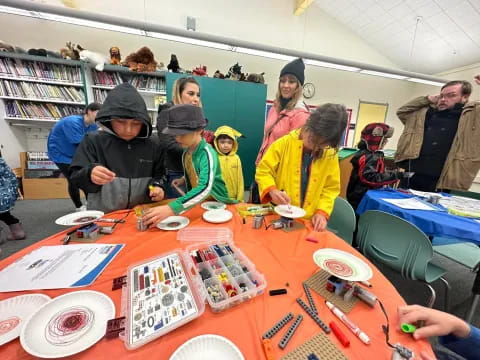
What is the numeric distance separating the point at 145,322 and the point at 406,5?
5657mm

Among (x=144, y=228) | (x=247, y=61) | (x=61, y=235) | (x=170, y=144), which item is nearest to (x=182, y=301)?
(x=144, y=228)

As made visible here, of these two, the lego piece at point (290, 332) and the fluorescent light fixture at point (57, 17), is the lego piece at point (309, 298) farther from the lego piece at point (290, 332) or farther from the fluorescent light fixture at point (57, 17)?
the fluorescent light fixture at point (57, 17)

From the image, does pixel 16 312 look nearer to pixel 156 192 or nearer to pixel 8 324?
pixel 8 324

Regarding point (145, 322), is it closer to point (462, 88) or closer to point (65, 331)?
point (65, 331)

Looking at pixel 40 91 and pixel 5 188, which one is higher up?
pixel 40 91

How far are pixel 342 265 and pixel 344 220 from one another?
0.95m

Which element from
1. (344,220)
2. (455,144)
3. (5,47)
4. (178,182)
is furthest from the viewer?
(5,47)

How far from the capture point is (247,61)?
447cm

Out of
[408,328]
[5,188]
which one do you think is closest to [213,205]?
[408,328]

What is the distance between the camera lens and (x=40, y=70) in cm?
322

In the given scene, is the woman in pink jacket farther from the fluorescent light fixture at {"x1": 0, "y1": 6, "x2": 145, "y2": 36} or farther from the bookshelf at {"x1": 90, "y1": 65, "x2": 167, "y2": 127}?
the bookshelf at {"x1": 90, "y1": 65, "x2": 167, "y2": 127}

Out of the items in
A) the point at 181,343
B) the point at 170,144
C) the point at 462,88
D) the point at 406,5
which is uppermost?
the point at 406,5

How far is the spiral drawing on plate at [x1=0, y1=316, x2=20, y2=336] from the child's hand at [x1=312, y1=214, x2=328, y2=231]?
113cm

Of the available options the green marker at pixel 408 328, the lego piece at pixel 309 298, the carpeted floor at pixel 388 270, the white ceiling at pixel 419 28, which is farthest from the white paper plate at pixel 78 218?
the white ceiling at pixel 419 28
